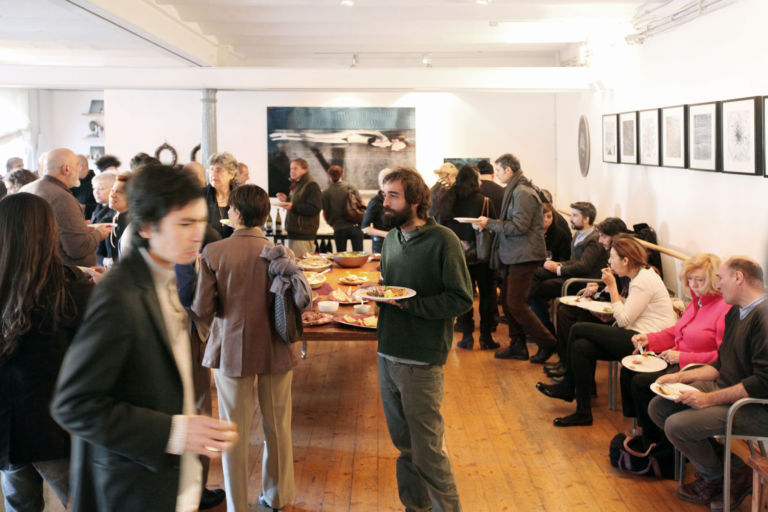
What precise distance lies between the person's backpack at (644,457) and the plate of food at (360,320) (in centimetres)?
161

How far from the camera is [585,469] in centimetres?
456

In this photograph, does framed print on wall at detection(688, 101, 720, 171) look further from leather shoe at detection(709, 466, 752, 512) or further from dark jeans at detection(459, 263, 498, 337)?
Result: leather shoe at detection(709, 466, 752, 512)

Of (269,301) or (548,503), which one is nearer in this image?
(269,301)

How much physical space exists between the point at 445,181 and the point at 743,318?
4.28 meters

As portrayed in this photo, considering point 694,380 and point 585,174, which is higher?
point 585,174

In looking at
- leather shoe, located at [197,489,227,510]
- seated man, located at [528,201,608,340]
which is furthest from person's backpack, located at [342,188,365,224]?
leather shoe, located at [197,489,227,510]

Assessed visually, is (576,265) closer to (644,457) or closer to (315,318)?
(644,457)

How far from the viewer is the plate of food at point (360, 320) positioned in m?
4.39

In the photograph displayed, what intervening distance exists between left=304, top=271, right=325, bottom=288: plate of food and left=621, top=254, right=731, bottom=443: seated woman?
2.13 meters

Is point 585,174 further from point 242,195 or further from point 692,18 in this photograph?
point 242,195

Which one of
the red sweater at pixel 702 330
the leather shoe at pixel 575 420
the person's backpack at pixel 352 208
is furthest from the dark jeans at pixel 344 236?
the red sweater at pixel 702 330

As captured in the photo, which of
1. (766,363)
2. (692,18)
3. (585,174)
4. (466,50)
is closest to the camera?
(766,363)

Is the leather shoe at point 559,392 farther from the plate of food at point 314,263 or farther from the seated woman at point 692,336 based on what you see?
the plate of food at point 314,263

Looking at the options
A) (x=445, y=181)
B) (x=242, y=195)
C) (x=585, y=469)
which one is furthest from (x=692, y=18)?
(x=242, y=195)
